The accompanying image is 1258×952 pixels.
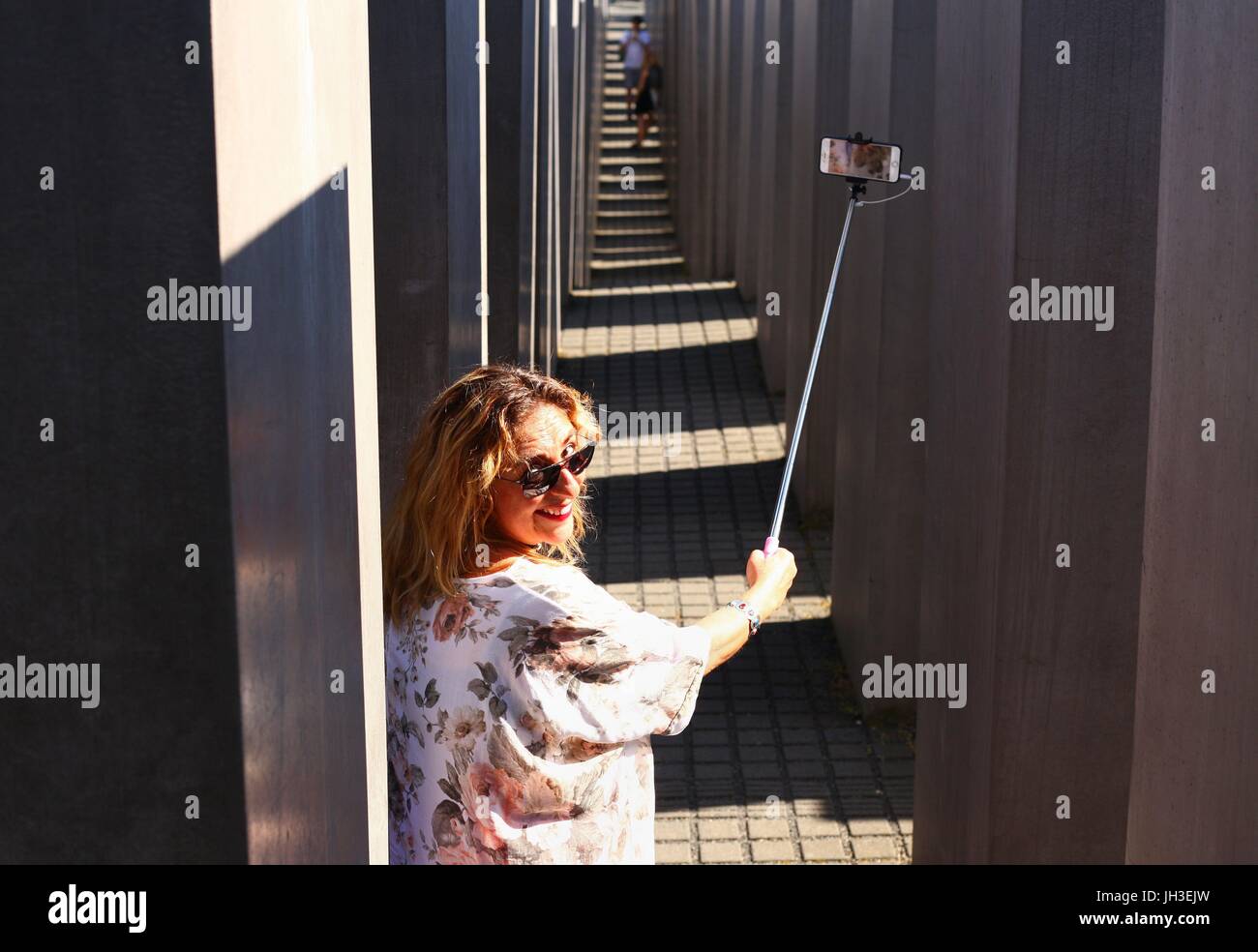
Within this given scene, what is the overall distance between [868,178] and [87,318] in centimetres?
267

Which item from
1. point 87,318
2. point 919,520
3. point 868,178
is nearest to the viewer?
point 87,318

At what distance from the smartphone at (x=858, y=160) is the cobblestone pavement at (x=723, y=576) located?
2.67m

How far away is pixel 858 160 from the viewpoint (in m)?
4.14

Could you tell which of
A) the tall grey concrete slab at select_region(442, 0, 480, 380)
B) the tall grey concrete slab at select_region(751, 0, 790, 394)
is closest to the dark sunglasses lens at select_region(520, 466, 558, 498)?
the tall grey concrete slab at select_region(442, 0, 480, 380)

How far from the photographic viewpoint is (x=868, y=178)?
165 inches

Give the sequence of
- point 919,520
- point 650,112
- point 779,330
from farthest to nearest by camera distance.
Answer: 1. point 650,112
2. point 779,330
3. point 919,520

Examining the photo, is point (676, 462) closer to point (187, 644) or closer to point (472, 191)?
point (472, 191)

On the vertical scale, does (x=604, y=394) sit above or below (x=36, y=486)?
below

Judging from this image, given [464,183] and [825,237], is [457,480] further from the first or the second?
[825,237]

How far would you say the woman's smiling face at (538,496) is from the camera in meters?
2.62

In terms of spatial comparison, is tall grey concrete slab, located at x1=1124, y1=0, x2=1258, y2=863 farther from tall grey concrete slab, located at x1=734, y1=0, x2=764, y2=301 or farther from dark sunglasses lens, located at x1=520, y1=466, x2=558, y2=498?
tall grey concrete slab, located at x1=734, y1=0, x2=764, y2=301

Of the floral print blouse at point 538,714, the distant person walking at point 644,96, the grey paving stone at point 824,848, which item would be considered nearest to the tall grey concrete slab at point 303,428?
the floral print blouse at point 538,714

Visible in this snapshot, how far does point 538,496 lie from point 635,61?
1000 inches
